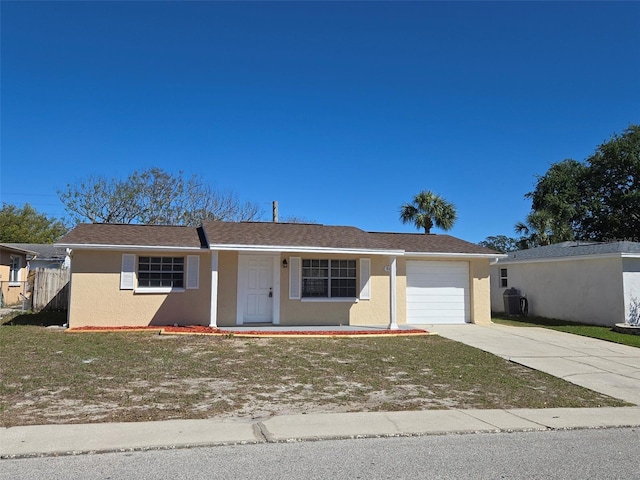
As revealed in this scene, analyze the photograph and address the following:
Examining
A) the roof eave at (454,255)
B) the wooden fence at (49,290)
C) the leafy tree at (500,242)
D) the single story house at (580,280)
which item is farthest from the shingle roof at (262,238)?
the leafy tree at (500,242)

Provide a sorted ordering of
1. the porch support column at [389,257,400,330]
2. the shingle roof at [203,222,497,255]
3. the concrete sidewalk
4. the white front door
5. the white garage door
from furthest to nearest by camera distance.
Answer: the white garage door, the white front door, the porch support column at [389,257,400,330], the shingle roof at [203,222,497,255], the concrete sidewalk

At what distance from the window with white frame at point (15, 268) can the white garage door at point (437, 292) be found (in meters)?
22.6

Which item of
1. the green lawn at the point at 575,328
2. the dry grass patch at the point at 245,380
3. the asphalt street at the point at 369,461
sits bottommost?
the asphalt street at the point at 369,461

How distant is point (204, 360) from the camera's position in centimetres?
1030

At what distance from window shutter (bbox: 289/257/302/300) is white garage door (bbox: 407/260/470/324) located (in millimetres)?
4133

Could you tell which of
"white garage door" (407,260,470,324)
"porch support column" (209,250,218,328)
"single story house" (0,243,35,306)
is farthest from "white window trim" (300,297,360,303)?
"single story house" (0,243,35,306)

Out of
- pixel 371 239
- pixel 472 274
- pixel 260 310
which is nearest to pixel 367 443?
pixel 260 310

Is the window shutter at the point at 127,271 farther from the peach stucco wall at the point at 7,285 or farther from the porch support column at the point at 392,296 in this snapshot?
the peach stucco wall at the point at 7,285

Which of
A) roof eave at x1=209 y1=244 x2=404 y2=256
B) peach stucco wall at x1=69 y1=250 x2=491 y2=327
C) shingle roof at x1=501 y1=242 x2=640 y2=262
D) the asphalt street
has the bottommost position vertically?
the asphalt street

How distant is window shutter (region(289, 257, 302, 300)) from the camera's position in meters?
15.9

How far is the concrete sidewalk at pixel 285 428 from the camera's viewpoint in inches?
210

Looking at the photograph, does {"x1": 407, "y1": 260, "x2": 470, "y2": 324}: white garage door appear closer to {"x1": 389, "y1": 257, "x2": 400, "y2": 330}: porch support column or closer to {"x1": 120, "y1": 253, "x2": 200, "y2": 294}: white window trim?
{"x1": 389, "y1": 257, "x2": 400, "y2": 330}: porch support column

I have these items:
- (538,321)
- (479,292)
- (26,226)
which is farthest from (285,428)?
(26,226)

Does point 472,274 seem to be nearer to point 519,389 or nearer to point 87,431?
point 519,389
